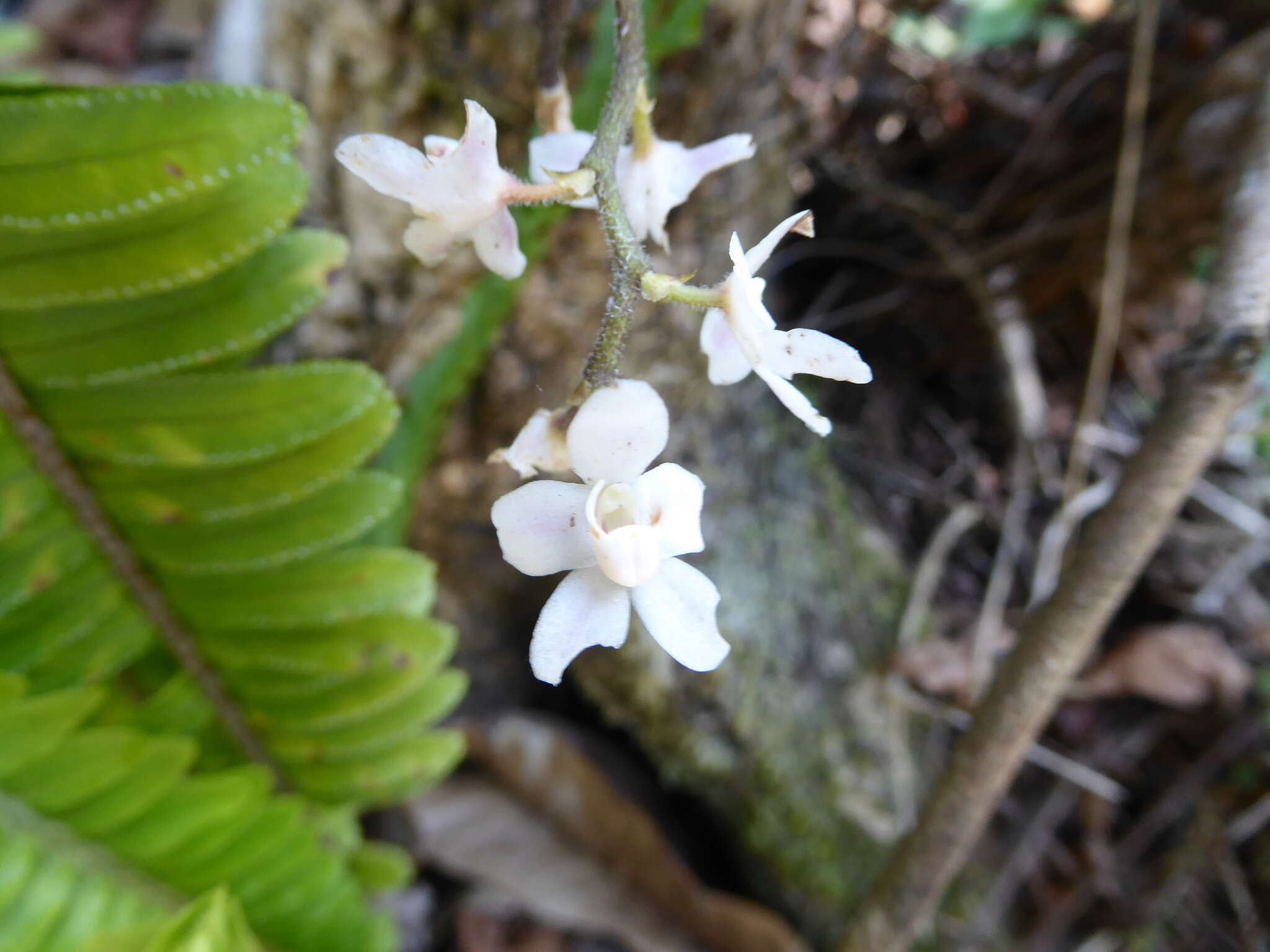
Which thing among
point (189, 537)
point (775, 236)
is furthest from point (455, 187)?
point (189, 537)

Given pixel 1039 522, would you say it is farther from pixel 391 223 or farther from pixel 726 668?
pixel 391 223

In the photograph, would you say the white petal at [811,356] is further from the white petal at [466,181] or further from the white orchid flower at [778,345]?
the white petal at [466,181]

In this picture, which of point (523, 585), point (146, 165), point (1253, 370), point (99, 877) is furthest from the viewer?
point (523, 585)

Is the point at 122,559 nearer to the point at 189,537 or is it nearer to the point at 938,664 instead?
the point at 189,537

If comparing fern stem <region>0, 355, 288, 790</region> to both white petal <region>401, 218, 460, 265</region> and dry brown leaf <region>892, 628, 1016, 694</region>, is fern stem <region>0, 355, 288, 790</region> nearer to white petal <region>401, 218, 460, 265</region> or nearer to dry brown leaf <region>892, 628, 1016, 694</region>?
white petal <region>401, 218, 460, 265</region>

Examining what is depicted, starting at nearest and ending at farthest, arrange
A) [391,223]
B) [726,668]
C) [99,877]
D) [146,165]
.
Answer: [146,165] < [99,877] < [391,223] < [726,668]

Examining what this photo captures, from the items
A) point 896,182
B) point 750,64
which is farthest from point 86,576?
point 896,182
